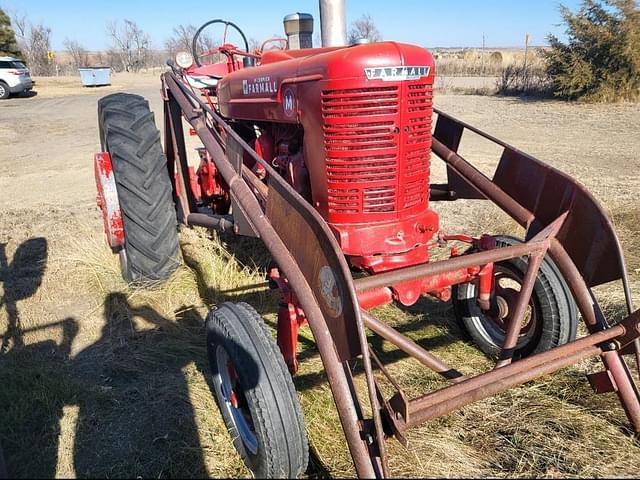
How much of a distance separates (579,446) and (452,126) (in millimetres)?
1881

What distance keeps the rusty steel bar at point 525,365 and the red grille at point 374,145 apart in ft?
2.93

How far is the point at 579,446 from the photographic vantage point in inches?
87.4

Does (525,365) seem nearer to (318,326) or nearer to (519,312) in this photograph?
(519,312)

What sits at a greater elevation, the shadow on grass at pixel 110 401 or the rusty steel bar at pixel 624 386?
the rusty steel bar at pixel 624 386

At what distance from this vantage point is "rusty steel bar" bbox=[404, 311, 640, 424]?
71.2 inches

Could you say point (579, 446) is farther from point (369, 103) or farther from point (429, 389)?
point (369, 103)

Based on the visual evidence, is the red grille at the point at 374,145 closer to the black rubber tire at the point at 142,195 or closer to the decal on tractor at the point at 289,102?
the decal on tractor at the point at 289,102

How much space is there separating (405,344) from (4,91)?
24021 millimetres

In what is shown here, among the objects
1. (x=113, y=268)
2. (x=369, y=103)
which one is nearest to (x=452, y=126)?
(x=369, y=103)

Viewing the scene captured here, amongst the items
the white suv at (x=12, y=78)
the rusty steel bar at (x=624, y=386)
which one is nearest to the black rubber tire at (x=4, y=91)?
the white suv at (x=12, y=78)

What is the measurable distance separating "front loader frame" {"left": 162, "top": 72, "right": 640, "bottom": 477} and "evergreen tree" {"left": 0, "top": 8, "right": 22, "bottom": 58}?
33.8 metres

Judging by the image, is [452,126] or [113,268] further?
[113,268]

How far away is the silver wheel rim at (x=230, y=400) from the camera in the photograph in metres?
2.13

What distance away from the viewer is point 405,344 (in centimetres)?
211
